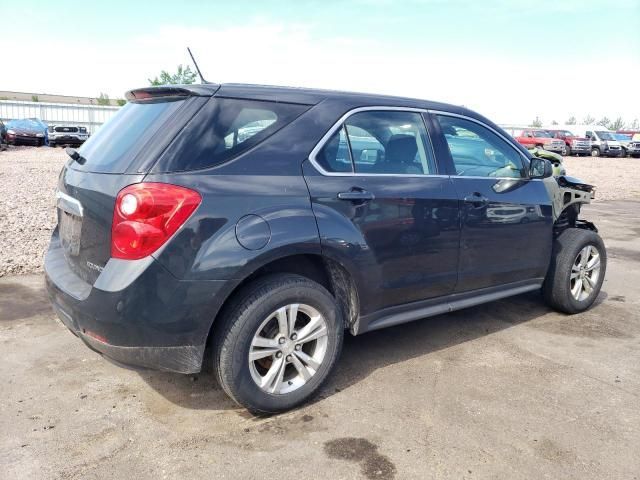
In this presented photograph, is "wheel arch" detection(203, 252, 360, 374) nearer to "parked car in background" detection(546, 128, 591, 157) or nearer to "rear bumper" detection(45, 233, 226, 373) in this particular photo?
"rear bumper" detection(45, 233, 226, 373)

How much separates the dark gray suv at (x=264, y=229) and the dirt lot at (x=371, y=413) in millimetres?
330

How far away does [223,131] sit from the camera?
2912mm

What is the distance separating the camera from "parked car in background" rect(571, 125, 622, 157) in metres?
36.8

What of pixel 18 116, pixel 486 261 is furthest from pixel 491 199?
pixel 18 116

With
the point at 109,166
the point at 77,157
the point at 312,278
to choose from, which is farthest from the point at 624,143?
the point at 109,166

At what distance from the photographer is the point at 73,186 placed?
10.4 feet

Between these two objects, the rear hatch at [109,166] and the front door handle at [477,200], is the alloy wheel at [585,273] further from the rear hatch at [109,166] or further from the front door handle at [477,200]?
the rear hatch at [109,166]

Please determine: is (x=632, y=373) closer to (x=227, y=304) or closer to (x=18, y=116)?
(x=227, y=304)

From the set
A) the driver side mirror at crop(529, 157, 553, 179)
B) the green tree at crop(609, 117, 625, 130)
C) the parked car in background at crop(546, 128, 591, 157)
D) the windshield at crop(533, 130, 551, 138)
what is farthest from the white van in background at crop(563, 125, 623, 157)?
the green tree at crop(609, 117, 625, 130)

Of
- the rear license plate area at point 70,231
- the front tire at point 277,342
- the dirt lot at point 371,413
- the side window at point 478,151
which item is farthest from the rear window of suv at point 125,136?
the side window at point 478,151

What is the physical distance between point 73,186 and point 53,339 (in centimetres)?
146

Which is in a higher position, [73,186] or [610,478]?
[73,186]

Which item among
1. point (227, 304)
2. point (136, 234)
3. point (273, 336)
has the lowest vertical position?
point (273, 336)

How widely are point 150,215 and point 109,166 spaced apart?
51 centimetres
